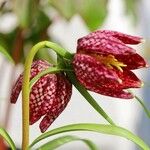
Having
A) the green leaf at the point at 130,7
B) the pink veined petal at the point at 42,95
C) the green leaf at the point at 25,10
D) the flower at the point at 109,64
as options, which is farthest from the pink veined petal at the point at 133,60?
the green leaf at the point at 130,7

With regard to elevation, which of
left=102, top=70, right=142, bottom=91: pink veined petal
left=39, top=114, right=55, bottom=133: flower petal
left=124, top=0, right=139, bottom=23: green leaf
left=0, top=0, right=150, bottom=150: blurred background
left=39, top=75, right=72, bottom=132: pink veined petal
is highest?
left=102, top=70, right=142, bottom=91: pink veined petal

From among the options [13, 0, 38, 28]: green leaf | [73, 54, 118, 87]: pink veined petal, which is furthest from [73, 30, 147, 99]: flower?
[13, 0, 38, 28]: green leaf

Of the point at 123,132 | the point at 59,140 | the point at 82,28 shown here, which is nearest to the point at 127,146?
the point at 82,28

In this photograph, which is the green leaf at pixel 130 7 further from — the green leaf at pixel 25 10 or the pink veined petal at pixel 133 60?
the pink veined petal at pixel 133 60

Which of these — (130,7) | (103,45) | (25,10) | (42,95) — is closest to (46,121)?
(42,95)

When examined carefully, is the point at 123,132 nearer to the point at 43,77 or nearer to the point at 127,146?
the point at 43,77

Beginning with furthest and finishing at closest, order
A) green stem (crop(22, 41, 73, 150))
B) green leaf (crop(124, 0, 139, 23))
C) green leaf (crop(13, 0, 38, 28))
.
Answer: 1. green leaf (crop(124, 0, 139, 23))
2. green leaf (crop(13, 0, 38, 28))
3. green stem (crop(22, 41, 73, 150))

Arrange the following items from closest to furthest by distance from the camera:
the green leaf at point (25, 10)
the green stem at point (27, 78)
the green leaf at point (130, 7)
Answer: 1. the green stem at point (27, 78)
2. the green leaf at point (25, 10)
3. the green leaf at point (130, 7)

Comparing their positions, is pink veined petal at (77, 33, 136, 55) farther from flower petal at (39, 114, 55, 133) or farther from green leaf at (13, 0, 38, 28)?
green leaf at (13, 0, 38, 28)
